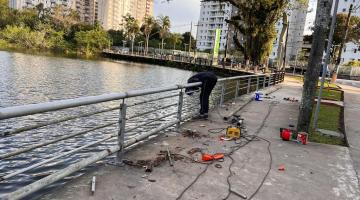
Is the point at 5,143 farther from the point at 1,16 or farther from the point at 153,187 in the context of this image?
the point at 1,16

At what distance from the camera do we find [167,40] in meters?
116

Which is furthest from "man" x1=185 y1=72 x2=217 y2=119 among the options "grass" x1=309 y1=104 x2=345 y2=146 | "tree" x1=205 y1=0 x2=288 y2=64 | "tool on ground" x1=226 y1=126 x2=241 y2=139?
"tree" x1=205 y1=0 x2=288 y2=64

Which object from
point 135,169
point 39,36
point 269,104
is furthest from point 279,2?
point 39,36

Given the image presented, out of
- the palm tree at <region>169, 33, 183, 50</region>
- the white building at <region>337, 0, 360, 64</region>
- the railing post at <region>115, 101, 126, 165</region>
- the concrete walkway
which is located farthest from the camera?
the palm tree at <region>169, 33, 183, 50</region>

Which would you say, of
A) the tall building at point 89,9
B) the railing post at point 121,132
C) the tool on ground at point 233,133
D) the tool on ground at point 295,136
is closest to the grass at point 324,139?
the tool on ground at point 295,136

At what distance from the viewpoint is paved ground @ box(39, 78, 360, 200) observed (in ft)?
14.3

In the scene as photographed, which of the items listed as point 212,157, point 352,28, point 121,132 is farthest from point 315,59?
point 352,28

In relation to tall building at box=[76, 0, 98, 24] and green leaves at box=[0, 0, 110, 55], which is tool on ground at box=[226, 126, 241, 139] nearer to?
green leaves at box=[0, 0, 110, 55]

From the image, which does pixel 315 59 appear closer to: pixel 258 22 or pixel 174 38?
pixel 258 22

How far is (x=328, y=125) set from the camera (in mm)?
10391

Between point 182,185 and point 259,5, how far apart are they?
25393mm

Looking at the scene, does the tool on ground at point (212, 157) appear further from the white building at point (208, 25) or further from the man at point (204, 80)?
the white building at point (208, 25)

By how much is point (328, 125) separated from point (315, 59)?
10.7 ft

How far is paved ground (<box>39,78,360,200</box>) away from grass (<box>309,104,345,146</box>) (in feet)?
1.89
